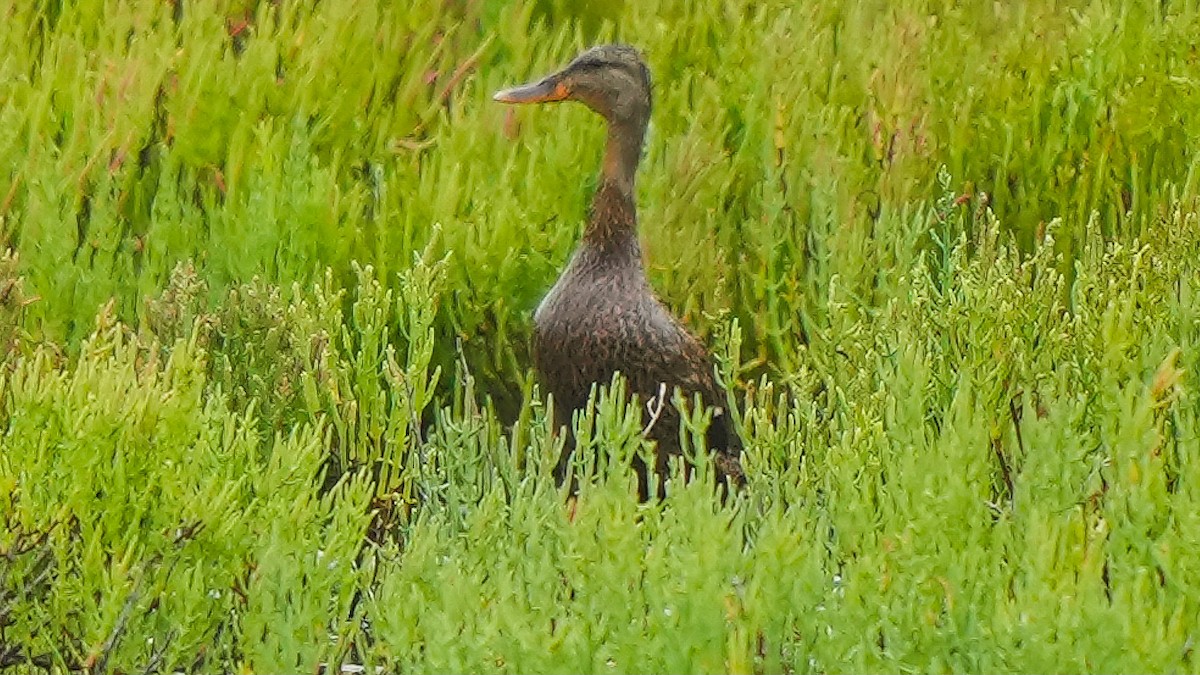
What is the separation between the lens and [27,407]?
3.12 m

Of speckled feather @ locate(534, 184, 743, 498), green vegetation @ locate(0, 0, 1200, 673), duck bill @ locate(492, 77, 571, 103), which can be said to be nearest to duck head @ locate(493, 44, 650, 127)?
duck bill @ locate(492, 77, 571, 103)

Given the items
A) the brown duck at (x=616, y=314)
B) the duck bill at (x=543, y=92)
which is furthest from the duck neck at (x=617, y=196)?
the duck bill at (x=543, y=92)

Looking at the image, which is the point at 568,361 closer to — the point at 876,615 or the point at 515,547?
the point at 515,547

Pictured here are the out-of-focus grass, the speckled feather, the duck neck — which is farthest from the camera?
the out-of-focus grass

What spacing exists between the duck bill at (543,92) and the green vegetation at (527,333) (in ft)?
1.12

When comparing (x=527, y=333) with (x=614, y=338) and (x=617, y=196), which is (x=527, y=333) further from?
(x=614, y=338)

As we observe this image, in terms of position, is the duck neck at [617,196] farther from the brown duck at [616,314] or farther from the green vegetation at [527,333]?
the green vegetation at [527,333]

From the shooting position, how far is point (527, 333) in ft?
16.5

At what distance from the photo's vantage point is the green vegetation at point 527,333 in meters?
2.82

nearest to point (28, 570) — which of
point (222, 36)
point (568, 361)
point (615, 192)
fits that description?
point (568, 361)

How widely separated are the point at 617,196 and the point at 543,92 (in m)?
0.31

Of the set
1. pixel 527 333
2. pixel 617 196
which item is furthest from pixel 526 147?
pixel 617 196

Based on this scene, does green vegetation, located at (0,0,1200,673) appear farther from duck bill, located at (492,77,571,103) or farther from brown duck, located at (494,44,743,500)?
duck bill, located at (492,77,571,103)

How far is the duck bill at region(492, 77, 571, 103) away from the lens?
4.70 metres
